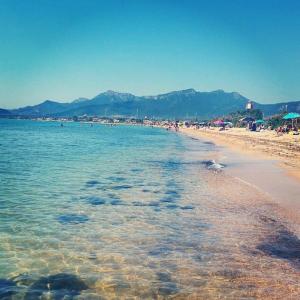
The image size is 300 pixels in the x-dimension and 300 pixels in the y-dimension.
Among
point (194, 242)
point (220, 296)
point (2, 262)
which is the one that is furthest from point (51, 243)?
point (220, 296)

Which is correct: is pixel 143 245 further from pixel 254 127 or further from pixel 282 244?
pixel 254 127

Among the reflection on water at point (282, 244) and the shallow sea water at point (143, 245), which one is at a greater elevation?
the reflection on water at point (282, 244)

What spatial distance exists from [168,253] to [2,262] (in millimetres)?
3628

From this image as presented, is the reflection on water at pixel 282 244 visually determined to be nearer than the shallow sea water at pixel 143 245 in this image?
No

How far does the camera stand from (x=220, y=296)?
6520mm

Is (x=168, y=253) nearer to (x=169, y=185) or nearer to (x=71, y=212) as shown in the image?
(x=71, y=212)

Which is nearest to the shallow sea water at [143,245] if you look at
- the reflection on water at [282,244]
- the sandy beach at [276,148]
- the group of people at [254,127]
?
the reflection on water at [282,244]

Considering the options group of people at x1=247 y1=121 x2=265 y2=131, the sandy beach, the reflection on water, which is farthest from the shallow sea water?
group of people at x1=247 y1=121 x2=265 y2=131

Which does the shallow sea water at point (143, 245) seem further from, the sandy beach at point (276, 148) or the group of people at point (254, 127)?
the group of people at point (254, 127)

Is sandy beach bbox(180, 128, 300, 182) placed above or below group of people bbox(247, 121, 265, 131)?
below

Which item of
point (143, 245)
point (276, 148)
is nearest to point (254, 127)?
point (276, 148)

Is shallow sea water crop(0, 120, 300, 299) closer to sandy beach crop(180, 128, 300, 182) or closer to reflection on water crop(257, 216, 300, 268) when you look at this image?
reflection on water crop(257, 216, 300, 268)

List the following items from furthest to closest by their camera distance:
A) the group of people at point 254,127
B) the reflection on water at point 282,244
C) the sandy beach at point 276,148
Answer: the group of people at point 254,127 < the sandy beach at point 276,148 < the reflection on water at point 282,244

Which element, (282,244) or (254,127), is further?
(254,127)
